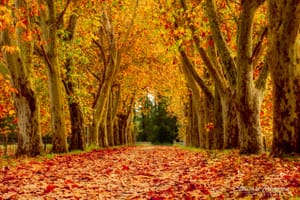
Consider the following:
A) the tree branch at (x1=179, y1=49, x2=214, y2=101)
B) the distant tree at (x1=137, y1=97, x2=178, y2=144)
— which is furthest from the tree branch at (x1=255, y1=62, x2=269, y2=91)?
the distant tree at (x1=137, y1=97, x2=178, y2=144)

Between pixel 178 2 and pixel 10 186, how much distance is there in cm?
1040

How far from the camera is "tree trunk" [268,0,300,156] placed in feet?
28.6

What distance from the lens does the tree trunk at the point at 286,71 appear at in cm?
873

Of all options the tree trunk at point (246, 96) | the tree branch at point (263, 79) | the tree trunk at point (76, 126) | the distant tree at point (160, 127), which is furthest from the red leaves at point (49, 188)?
the distant tree at point (160, 127)

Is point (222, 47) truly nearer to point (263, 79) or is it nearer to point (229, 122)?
point (263, 79)

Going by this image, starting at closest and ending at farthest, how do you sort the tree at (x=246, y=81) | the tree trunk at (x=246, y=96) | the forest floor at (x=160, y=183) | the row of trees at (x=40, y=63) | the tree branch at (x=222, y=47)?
the forest floor at (x=160, y=183) → the tree at (x=246, y=81) → the tree trunk at (x=246, y=96) → the tree branch at (x=222, y=47) → the row of trees at (x=40, y=63)

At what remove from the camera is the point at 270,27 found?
29.9 ft

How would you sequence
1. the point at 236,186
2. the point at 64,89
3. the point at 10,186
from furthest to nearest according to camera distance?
1. the point at 64,89
2. the point at 10,186
3. the point at 236,186

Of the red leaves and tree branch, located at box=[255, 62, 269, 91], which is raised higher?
tree branch, located at box=[255, 62, 269, 91]

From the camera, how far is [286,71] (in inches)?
348

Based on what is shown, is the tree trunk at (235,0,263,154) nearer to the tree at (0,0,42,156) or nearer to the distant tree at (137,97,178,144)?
the tree at (0,0,42,156)

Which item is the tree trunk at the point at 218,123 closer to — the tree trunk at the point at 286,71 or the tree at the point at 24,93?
the tree at the point at 24,93

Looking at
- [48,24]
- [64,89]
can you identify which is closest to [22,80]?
[48,24]

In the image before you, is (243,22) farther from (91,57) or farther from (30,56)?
(91,57)
